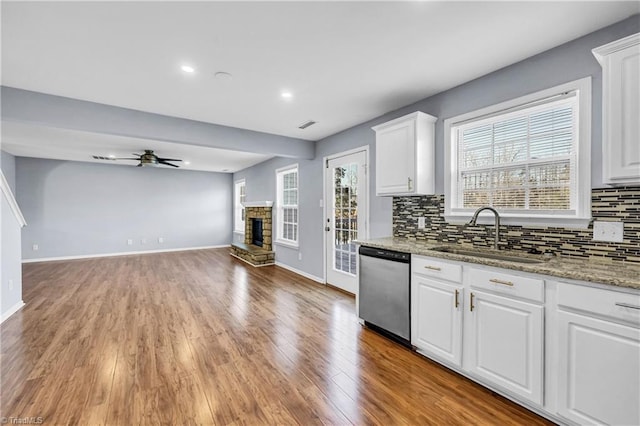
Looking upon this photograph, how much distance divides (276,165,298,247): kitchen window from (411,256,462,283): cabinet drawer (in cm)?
348

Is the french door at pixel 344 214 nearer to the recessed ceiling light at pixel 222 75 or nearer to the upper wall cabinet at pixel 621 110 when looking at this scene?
the recessed ceiling light at pixel 222 75

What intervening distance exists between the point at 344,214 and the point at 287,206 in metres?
2.12

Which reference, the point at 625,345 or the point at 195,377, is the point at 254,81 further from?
the point at 625,345

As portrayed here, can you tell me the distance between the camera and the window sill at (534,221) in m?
2.00

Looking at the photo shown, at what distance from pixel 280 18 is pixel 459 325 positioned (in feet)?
8.29

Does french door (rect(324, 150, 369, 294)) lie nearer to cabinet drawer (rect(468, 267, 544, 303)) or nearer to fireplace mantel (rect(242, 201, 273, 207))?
cabinet drawer (rect(468, 267, 544, 303))

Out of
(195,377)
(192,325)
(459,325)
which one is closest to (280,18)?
(459,325)

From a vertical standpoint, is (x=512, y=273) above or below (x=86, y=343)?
above

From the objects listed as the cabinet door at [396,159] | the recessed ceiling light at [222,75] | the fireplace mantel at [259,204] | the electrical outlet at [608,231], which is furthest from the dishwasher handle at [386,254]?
the fireplace mantel at [259,204]

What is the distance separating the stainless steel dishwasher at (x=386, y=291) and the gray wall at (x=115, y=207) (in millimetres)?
7186

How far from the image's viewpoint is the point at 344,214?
4.37 metres

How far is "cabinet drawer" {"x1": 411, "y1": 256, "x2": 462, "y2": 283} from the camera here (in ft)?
7.03

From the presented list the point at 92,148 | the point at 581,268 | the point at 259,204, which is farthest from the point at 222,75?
the point at 92,148

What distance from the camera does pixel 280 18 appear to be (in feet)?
5.89
